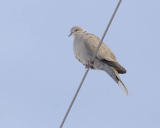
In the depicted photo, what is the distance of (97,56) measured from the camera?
8.02m

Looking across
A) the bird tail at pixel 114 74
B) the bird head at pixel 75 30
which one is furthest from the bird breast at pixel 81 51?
the bird head at pixel 75 30

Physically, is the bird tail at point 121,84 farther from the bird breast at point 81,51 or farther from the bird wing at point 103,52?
the bird breast at point 81,51

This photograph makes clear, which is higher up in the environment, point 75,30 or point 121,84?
point 75,30

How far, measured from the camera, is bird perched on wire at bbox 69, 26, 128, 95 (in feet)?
25.7

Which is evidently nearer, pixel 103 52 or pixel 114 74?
pixel 114 74

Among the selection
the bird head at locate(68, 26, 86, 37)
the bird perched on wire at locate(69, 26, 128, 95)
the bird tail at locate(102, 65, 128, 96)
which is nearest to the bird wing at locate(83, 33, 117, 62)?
the bird perched on wire at locate(69, 26, 128, 95)

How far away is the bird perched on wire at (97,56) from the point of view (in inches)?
308

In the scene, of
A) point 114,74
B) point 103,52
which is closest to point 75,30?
point 103,52

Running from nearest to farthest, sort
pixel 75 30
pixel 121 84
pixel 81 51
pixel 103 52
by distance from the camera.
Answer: pixel 121 84
pixel 103 52
pixel 81 51
pixel 75 30

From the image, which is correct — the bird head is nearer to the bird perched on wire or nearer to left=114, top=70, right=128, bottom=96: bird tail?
the bird perched on wire

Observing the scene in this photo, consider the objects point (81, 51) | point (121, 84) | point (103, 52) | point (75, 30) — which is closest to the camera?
point (121, 84)

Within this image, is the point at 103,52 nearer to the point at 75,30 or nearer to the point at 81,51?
the point at 81,51

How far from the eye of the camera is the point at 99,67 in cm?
805

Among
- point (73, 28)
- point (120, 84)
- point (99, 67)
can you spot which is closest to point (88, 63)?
point (99, 67)
